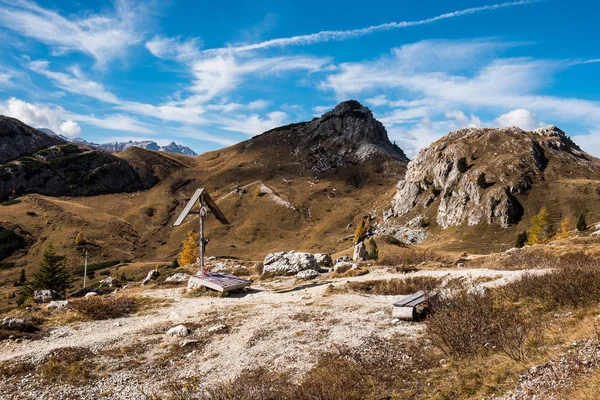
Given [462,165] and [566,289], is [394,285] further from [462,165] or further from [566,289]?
[462,165]

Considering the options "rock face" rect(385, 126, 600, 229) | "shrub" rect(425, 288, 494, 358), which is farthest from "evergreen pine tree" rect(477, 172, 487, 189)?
"shrub" rect(425, 288, 494, 358)

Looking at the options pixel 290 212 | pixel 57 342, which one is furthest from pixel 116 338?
pixel 290 212

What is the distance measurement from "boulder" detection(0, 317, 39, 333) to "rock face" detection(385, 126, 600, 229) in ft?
345

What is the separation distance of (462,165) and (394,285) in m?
112

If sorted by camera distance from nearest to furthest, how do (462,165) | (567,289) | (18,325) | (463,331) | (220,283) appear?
1. (463,331)
2. (567,289)
3. (18,325)
4. (220,283)
5. (462,165)

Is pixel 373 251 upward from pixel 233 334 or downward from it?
upward

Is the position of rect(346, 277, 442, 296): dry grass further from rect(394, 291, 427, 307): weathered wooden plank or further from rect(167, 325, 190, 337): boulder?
rect(167, 325, 190, 337): boulder

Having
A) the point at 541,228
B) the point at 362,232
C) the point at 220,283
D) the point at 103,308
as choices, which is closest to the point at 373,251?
the point at 220,283

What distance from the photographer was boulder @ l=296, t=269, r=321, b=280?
3100cm

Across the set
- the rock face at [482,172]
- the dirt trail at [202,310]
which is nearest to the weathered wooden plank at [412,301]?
the dirt trail at [202,310]

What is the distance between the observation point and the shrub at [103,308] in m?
18.4

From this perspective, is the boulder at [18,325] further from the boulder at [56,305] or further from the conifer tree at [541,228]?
the conifer tree at [541,228]

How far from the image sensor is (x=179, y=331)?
1530cm

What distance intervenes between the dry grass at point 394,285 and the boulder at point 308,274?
7.64 metres
